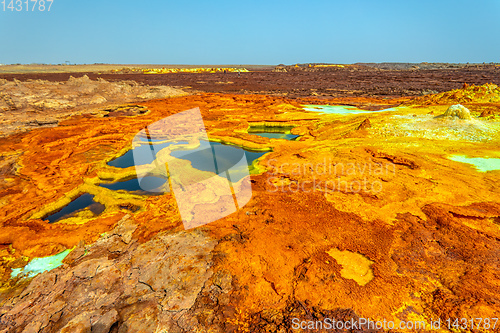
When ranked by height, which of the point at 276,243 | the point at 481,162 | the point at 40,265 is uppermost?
the point at 481,162

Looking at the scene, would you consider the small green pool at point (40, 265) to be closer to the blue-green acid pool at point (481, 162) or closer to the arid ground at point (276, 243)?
the arid ground at point (276, 243)

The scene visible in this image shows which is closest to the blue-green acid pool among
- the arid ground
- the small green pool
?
the arid ground

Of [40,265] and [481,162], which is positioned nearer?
[40,265]

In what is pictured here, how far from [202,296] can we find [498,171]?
945cm

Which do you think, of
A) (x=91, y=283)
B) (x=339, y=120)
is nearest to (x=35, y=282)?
(x=91, y=283)

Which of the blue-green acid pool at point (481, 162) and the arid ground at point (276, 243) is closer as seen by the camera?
the arid ground at point (276, 243)

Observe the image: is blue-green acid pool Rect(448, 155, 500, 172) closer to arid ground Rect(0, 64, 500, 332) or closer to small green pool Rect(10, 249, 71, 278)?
arid ground Rect(0, 64, 500, 332)

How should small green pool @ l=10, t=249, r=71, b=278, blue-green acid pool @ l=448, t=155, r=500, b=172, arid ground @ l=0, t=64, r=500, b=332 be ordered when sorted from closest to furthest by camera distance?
arid ground @ l=0, t=64, r=500, b=332 → small green pool @ l=10, t=249, r=71, b=278 → blue-green acid pool @ l=448, t=155, r=500, b=172

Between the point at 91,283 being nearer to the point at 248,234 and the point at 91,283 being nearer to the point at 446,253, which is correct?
the point at 248,234

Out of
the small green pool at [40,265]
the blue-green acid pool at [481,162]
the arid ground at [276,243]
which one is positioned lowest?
the small green pool at [40,265]

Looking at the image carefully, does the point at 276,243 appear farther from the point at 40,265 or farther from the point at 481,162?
the point at 481,162

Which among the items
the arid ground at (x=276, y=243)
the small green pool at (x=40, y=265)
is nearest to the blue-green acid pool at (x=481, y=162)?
the arid ground at (x=276, y=243)

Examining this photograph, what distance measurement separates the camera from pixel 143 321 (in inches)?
132

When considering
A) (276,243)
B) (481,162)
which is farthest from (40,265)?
(481,162)
